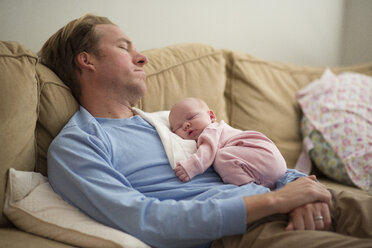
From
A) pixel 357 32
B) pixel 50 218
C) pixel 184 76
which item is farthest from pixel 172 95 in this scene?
pixel 357 32

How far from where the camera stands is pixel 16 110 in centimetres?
120

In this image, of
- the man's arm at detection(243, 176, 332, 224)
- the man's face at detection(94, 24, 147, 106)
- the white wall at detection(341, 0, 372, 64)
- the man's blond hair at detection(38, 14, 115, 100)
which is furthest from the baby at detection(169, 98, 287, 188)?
the white wall at detection(341, 0, 372, 64)

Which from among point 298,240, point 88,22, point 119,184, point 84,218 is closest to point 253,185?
point 298,240

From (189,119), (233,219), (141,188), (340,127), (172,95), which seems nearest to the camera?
(233,219)

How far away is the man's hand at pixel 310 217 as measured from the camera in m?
1.05

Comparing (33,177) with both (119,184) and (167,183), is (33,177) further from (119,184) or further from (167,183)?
(167,183)

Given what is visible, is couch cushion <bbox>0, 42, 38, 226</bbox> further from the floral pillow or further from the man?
the floral pillow

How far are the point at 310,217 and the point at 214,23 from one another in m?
1.54

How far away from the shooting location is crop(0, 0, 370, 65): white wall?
1671 mm

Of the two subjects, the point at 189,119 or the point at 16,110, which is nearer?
the point at 16,110

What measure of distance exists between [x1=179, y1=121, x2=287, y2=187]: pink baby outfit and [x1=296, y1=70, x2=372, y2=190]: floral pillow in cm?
74

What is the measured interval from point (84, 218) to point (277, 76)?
1464 millimetres

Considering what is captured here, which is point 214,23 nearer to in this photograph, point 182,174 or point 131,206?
point 182,174

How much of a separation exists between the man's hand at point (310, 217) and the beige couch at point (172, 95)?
0.66 meters
